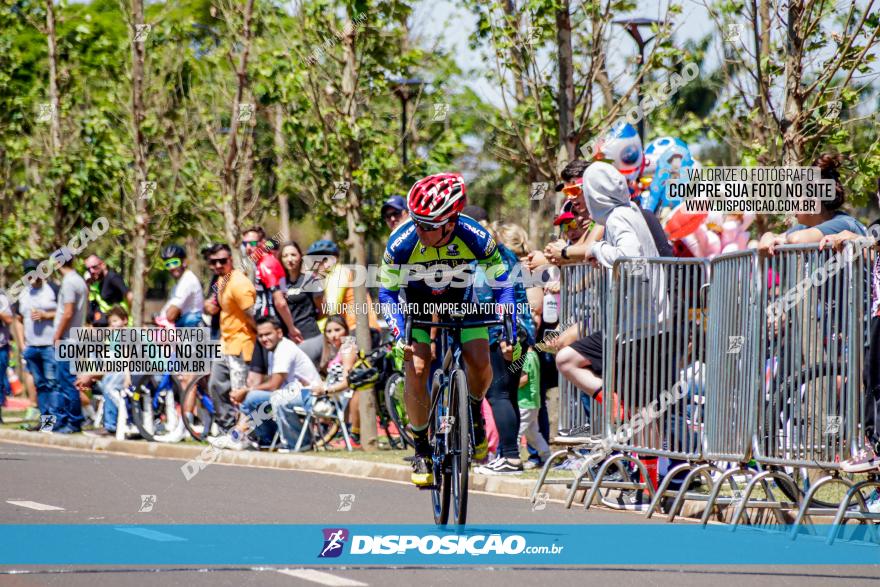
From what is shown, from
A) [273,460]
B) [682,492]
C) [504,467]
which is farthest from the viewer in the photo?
[273,460]

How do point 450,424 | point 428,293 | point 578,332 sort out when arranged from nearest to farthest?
point 450,424
point 428,293
point 578,332

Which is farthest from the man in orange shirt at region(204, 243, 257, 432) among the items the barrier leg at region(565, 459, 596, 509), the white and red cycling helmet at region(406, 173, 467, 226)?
the white and red cycling helmet at region(406, 173, 467, 226)

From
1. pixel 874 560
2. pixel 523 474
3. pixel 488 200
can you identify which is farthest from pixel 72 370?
pixel 488 200

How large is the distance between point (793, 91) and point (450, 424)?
484 cm

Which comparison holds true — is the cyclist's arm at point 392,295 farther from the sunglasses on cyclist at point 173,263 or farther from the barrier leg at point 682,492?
the sunglasses on cyclist at point 173,263

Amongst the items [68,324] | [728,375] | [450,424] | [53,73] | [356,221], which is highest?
[53,73]

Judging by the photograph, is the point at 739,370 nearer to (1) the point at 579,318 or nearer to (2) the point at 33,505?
(1) the point at 579,318

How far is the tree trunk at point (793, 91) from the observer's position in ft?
38.9

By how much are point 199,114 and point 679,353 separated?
23116 millimetres

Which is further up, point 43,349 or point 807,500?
point 43,349

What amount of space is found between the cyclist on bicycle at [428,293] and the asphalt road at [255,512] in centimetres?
65

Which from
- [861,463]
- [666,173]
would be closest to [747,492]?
[861,463]

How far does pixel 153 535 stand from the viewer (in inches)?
339

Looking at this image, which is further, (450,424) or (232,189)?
(232,189)
